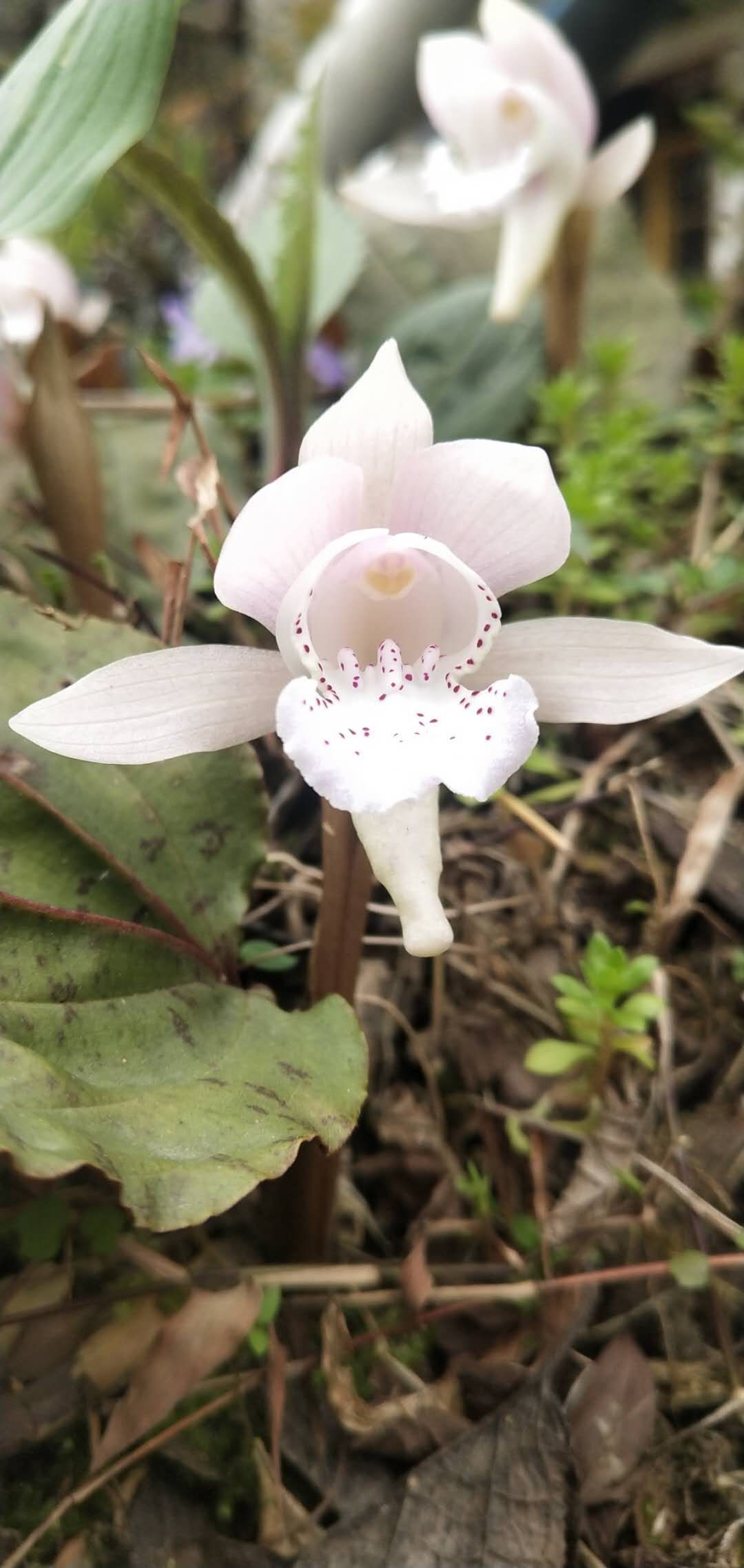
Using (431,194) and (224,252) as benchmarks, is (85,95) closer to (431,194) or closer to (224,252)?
(224,252)

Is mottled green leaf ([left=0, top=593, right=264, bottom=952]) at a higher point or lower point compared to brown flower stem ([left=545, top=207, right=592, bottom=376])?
higher

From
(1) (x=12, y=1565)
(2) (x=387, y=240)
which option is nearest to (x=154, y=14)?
(1) (x=12, y=1565)

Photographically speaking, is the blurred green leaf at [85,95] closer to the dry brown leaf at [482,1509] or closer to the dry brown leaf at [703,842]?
the dry brown leaf at [703,842]

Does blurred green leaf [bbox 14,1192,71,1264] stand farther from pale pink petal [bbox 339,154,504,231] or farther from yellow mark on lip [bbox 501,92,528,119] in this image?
yellow mark on lip [bbox 501,92,528,119]

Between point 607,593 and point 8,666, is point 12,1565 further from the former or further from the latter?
point 607,593

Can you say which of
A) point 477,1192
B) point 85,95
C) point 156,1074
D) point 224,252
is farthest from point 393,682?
point 224,252

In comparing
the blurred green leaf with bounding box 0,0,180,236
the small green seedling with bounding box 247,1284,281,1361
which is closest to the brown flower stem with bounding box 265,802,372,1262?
the small green seedling with bounding box 247,1284,281,1361
